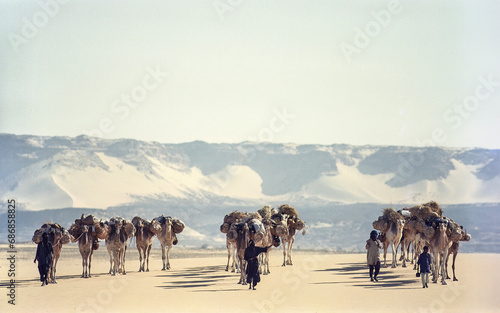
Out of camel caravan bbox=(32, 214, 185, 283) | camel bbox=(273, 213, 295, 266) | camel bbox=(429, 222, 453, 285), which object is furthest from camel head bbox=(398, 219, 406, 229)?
camel caravan bbox=(32, 214, 185, 283)

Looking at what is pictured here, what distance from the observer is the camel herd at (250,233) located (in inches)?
1242

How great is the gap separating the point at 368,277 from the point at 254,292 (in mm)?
6468

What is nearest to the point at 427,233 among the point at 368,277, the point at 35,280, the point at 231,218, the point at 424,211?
the point at 368,277

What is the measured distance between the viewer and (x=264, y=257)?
38.6 m

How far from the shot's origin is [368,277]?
34.5 m

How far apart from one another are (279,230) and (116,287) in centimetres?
795

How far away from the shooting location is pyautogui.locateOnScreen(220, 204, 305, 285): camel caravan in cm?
3111

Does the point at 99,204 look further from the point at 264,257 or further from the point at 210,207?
the point at 264,257

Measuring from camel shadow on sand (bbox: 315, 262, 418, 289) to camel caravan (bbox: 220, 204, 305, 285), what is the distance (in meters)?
2.64

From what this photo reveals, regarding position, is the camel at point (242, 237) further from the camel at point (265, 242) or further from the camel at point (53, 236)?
the camel at point (53, 236)

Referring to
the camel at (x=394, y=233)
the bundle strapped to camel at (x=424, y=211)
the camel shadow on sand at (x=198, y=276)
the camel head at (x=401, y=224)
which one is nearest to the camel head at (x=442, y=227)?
the bundle strapped to camel at (x=424, y=211)

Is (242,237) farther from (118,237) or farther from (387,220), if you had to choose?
(387,220)

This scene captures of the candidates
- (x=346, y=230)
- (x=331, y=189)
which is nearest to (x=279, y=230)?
(x=346, y=230)

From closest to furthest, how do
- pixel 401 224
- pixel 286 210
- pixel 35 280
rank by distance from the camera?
1. pixel 35 280
2. pixel 401 224
3. pixel 286 210
